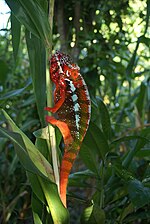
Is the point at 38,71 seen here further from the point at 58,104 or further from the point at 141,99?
the point at 141,99

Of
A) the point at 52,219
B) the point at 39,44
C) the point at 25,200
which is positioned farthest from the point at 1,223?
the point at 39,44

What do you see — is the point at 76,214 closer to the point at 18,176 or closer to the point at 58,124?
the point at 18,176

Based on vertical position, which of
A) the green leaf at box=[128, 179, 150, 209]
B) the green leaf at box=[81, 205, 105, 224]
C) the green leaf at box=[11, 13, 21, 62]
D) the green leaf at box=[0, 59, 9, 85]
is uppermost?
the green leaf at box=[11, 13, 21, 62]

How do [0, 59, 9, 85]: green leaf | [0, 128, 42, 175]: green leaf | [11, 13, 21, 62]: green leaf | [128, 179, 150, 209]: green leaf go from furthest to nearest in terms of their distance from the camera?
[0, 59, 9, 85]: green leaf, [11, 13, 21, 62]: green leaf, [128, 179, 150, 209]: green leaf, [0, 128, 42, 175]: green leaf

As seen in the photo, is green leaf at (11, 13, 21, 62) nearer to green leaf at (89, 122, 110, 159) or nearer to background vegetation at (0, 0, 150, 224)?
background vegetation at (0, 0, 150, 224)

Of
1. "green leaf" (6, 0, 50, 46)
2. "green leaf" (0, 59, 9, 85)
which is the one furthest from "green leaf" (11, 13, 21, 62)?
"green leaf" (0, 59, 9, 85)

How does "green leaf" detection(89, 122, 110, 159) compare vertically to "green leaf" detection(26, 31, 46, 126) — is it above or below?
below

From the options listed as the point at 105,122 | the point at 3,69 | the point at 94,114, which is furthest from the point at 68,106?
the point at 3,69

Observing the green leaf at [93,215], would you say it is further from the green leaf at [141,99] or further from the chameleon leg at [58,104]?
the green leaf at [141,99]
